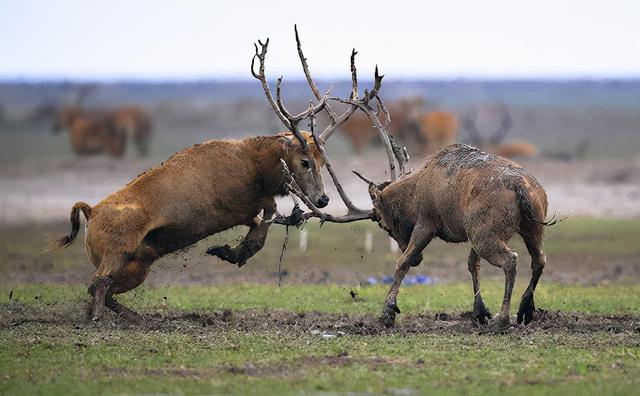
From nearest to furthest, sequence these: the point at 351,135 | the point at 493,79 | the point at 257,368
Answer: the point at 257,368 < the point at 351,135 < the point at 493,79

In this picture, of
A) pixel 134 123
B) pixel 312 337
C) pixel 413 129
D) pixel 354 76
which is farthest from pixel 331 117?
pixel 134 123

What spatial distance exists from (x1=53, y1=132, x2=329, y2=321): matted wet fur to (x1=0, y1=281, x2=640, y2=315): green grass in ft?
4.82

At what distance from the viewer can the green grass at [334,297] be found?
17906 millimetres

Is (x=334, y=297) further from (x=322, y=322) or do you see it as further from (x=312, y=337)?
(x=312, y=337)

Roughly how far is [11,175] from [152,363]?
3170 cm

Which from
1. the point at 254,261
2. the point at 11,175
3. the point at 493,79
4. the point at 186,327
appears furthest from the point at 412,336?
the point at 493,79

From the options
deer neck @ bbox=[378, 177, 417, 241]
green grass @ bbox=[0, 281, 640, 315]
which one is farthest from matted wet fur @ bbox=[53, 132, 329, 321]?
green grass @ bbox=[0, 281, 640, 315]

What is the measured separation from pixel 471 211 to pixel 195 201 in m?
3.47

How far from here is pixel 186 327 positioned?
15.5m

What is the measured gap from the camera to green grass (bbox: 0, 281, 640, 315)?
17906 mm

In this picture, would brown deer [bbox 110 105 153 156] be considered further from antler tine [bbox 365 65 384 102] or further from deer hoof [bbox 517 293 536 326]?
deer hoof [bbox 517 293 536 326]

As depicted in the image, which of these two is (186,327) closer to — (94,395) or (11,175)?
(94,395)

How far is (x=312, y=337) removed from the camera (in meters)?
14.6

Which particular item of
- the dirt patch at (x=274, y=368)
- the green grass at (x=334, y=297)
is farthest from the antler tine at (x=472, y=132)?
the dirt patch at (x=274, y=368)
